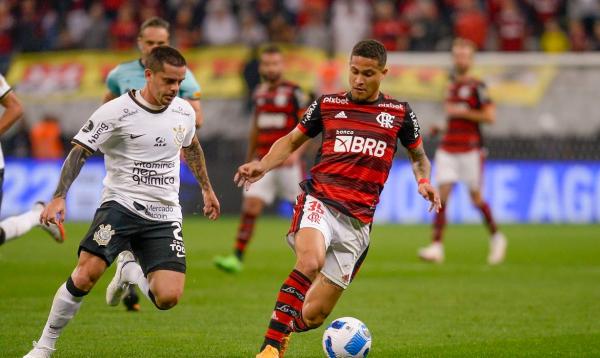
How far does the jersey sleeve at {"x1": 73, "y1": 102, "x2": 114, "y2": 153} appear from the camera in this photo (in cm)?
732

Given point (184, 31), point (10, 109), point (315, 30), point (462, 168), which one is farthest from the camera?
point (184, 31)

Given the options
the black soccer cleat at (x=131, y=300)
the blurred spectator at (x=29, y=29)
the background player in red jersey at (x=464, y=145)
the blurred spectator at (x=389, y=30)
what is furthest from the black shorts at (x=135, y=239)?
the blurred spectator at (x=29, y=29)

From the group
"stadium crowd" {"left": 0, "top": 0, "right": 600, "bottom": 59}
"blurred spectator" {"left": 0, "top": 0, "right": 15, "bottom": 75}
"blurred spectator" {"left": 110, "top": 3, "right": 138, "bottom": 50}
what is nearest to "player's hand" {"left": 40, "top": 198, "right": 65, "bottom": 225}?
"stadium crowd" {"left": 0, "top": 0, "right": 600, "bottom": 59}

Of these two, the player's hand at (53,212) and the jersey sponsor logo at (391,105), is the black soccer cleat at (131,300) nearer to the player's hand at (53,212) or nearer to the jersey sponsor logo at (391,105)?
the player's hand at (53,212)

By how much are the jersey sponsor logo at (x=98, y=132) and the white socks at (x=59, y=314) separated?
37.7 inches

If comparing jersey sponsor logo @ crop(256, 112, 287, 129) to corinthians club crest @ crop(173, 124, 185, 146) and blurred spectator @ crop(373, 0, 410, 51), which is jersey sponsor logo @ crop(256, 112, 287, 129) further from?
blurred spectator @ crop(373, 0, 410, 51)

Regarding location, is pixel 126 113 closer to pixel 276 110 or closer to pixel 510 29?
pixel 276 110

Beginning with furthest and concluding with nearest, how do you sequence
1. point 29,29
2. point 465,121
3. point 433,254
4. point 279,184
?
1. point 29,29
2. point 465,121
3. point 433,254
4. point 279,184

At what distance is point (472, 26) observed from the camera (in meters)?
23.3

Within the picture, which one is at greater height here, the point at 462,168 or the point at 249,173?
the point at 249,173

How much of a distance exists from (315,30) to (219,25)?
251 centimetres

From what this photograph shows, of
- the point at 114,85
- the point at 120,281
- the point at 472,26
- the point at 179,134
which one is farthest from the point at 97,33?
the point at 179,134

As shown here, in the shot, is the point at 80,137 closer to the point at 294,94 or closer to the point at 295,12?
the point at 294,94

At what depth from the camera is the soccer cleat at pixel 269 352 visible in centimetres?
677
